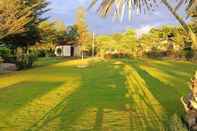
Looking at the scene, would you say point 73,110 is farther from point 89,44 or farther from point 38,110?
point 89,44

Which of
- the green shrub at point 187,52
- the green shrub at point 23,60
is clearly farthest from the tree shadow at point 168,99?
the green shrub at point 187,52

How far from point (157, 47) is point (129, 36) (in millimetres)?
18106

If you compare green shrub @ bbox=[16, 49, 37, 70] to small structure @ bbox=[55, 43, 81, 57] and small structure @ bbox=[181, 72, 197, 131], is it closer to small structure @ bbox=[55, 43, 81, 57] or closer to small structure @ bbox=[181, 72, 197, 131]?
small structure @ bbox=[181, 72, 197, 131]

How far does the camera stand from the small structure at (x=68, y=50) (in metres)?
107

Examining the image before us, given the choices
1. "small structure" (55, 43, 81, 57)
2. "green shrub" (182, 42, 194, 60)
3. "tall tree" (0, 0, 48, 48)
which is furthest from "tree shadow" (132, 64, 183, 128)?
"small structure" (55, 43, 81, 57)

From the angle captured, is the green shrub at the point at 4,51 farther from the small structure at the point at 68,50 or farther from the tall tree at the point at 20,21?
the small structure at the point at 68,50

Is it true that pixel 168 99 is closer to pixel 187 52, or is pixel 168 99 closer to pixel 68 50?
pixel 187 52

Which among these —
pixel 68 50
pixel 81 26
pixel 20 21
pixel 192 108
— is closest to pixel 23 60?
pixel 20 21

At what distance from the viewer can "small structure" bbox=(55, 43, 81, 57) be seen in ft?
351

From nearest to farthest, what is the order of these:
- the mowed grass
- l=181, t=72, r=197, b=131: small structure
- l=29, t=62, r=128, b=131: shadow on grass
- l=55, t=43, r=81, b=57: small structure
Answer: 1. l=181, t=72, r=197, b=131: small structure
2. the mowed grass
3. l=29, t=62, r=128, b=131: shadow on grass
4. l=55, t=43, r=81, b=57: small structure

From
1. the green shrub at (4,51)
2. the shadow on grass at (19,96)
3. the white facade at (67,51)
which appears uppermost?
the green shrub at (4,51)

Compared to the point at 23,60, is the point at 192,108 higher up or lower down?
higher up

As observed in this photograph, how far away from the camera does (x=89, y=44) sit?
11769 cm

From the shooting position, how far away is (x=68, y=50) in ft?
369
